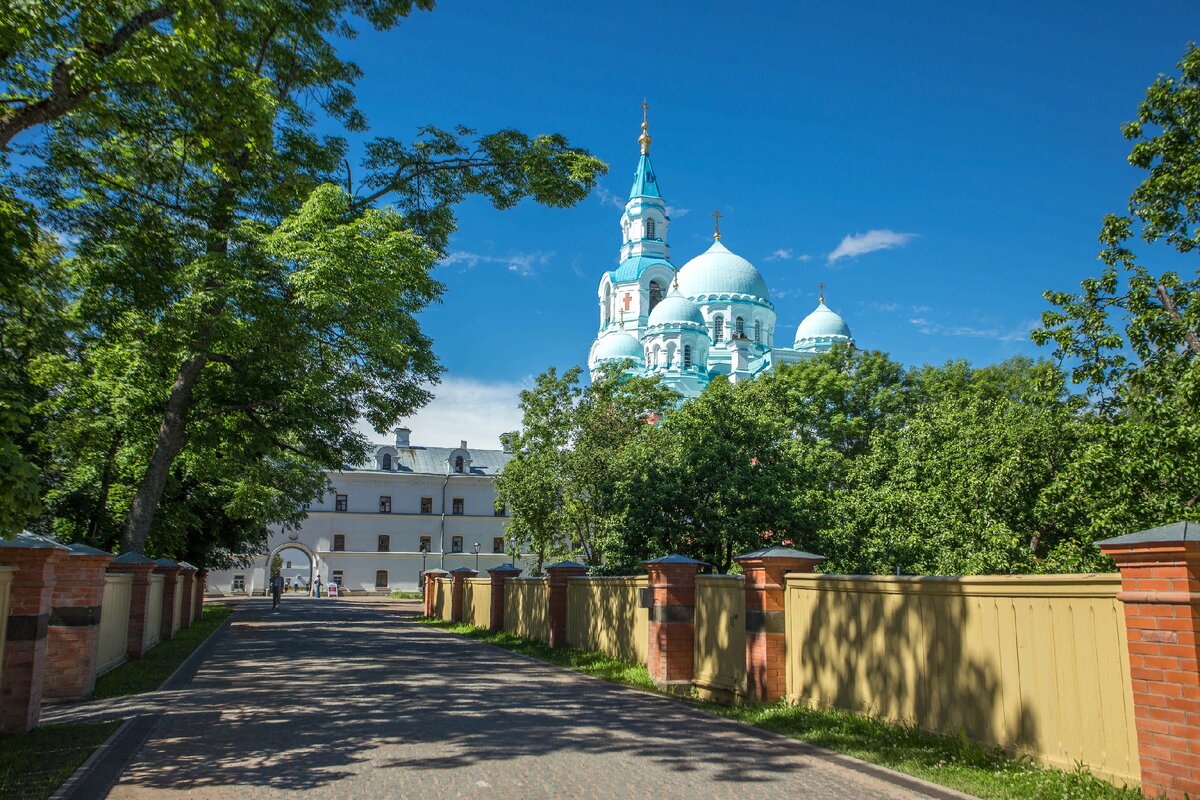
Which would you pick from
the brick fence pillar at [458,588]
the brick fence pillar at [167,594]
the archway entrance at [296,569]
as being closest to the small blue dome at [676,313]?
the archway entrance at [296,569]

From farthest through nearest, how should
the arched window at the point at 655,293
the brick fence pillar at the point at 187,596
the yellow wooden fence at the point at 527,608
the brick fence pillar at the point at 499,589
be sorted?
the arched window at the point at 655,293
the brick fence pillar at the point at 187,596
the brick fence pillar at the point at 499,589
the yellow wooden fence at the point at 527,608

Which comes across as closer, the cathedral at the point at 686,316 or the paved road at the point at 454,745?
the paved road at the point at 454,745

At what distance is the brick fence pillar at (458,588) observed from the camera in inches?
1036

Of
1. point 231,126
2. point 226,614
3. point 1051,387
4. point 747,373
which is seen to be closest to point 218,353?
point 231,126

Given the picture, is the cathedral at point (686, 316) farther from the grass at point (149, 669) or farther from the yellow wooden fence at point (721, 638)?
the yellow wooden fence at point (721, 638)

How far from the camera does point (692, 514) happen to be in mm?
18594

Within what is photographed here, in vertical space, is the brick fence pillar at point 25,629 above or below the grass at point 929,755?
above

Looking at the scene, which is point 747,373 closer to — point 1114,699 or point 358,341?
point 358,341

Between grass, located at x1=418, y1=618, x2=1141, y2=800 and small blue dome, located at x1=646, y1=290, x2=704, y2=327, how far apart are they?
49380mm

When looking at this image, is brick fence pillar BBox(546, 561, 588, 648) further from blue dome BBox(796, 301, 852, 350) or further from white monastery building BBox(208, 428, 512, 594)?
blue dome BBox(796, 301, 852, 350)

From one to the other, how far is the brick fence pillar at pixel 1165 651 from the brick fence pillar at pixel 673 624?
6.34m

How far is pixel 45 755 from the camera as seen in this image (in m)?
7.15

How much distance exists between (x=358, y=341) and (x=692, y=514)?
739 centimetres

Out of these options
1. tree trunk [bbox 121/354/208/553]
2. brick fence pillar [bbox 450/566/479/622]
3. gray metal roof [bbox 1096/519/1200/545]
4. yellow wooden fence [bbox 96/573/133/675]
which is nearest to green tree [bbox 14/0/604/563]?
tree trunk [bbox 121/354/208/553]
